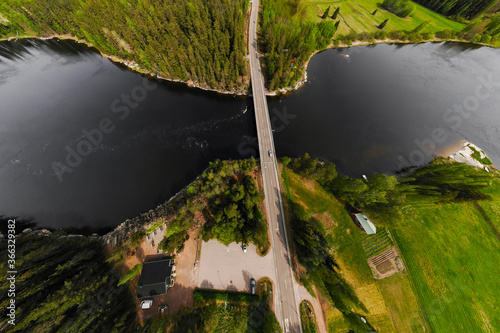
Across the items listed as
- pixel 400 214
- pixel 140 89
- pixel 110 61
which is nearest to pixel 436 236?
pixel 400 214

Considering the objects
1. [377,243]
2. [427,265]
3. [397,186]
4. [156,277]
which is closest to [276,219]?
[377,243]

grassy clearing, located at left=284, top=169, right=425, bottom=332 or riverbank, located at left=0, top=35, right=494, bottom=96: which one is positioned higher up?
riverbank, located at left=0, top=35, right=494, bottom=96

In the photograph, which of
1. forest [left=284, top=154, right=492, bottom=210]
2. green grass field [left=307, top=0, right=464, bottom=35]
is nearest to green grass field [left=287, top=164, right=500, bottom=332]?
forest [left=284, top=154, right=492, bottom=210]

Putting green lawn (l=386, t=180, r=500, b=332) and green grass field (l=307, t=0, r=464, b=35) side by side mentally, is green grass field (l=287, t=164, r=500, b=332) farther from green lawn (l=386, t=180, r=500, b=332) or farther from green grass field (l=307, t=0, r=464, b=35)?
green grass field (l=307, t=0, r=464, b=35)

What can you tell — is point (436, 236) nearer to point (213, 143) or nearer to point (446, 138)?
point (446, 138)

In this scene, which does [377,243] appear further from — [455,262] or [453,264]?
[455,262]
